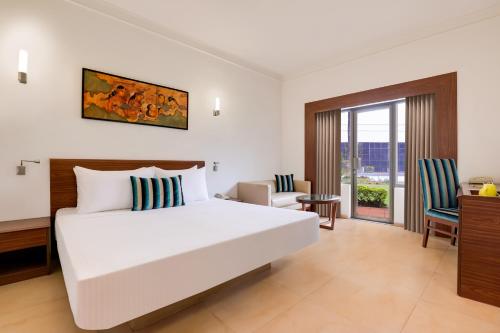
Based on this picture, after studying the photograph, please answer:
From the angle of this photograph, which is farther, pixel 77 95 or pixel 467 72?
pixel 467 72

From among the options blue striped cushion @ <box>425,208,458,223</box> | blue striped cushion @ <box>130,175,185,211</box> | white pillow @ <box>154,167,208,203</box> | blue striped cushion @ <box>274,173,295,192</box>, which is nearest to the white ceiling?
white pillow @ <box>154,167,208,203</box>

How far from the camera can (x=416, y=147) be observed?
148 inches

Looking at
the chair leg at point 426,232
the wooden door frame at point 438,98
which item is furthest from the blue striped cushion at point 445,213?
the wooden door frame at point 438,98

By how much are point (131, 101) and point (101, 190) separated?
1260 millimetres

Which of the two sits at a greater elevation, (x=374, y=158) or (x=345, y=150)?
(x=345, y=150)

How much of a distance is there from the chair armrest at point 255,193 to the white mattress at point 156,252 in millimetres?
1428

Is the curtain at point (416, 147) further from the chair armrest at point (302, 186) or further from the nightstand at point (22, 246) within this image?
the nightstand at point (22, 246)

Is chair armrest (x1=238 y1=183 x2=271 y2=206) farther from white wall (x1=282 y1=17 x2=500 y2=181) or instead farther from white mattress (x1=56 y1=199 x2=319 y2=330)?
white wall (x1=282 y1=17 x2=500 y2=181)

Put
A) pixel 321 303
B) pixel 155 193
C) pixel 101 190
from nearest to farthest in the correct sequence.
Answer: pixel 321 303 → pixel 101 190 → pixel 155 193

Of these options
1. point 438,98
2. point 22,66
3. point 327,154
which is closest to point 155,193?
point 22,66

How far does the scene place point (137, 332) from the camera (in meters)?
1.50

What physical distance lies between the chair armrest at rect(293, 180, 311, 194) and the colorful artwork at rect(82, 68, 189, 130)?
245 centimetres

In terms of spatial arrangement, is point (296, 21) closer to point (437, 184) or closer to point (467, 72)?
point (467, 72)

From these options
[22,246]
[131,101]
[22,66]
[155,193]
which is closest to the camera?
[22,246]
